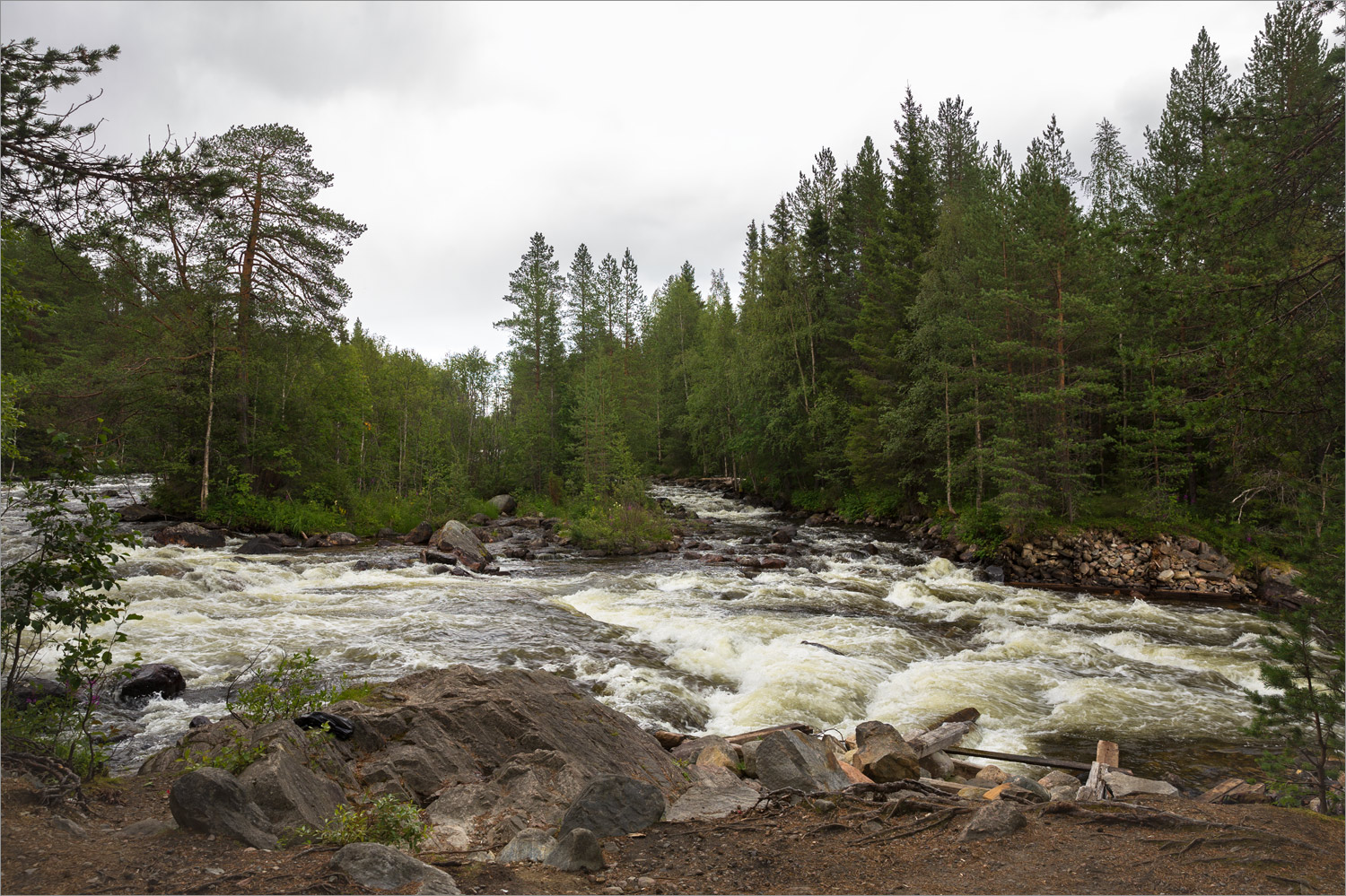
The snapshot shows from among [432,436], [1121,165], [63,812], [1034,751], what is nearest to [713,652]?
[1034,751]

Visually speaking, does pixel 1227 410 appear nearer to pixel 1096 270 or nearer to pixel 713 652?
pixel 713 652

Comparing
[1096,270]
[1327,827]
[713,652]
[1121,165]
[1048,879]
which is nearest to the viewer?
[1048,879]

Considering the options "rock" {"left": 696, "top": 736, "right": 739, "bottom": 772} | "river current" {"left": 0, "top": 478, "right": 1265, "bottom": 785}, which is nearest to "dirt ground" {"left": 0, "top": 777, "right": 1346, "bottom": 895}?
"rock" {"left": 696, "top": 736, "right": 739, "bottom": 772}

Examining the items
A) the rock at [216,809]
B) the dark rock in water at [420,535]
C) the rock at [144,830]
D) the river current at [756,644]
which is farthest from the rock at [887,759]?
the dark rock in water at [420,535]

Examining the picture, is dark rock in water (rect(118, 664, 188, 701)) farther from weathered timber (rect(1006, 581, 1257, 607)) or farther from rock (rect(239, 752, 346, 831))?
weathered timber (rect(1006, 581, 1257, 607))

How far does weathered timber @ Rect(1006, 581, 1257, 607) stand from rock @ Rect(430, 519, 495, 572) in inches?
609

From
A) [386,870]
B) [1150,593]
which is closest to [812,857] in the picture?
[386,870]

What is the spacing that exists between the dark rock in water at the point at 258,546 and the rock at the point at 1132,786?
861 inches

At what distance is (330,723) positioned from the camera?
247 inches

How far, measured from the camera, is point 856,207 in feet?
122

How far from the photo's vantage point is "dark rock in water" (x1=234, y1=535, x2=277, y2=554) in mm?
21031

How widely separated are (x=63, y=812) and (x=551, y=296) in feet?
129

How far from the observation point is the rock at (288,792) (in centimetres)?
474

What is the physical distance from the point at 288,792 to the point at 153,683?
5.55 metres
